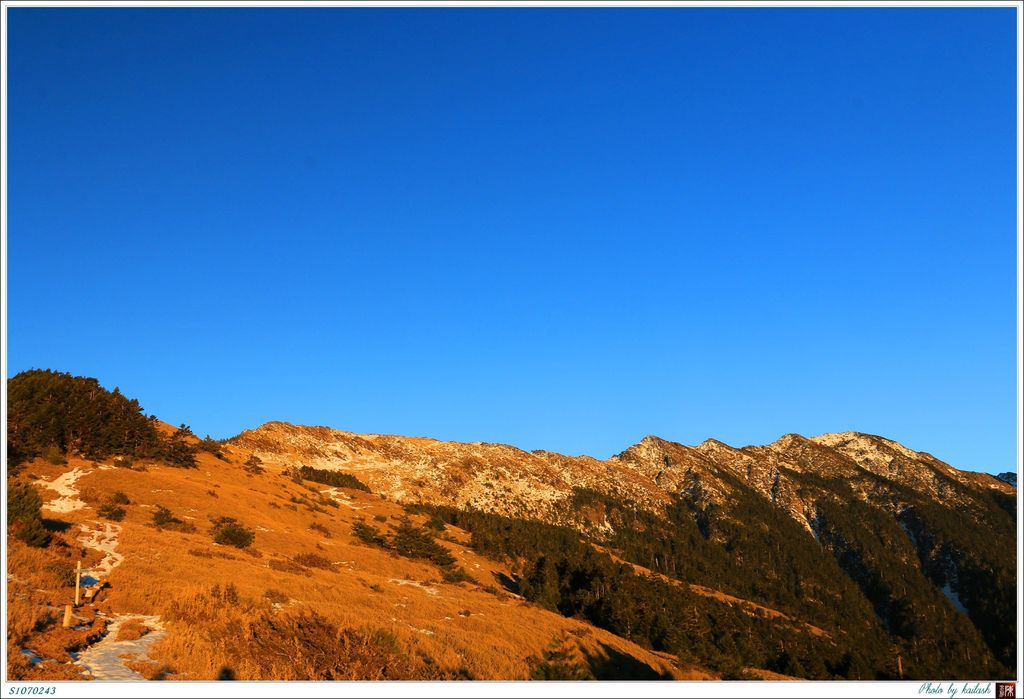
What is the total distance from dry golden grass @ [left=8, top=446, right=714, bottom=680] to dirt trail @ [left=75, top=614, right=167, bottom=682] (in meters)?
0.49

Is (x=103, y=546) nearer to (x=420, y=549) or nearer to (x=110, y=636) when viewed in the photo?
(x=110, y=636)

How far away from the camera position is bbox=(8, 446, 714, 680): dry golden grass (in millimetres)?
20578

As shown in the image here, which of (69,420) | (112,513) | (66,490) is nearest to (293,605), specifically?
(112,513)

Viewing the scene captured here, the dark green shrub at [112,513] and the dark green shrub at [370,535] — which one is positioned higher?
the dark green shrub at [112,513]

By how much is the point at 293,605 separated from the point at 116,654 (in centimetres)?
775

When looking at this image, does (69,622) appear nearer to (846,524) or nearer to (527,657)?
(527,657)

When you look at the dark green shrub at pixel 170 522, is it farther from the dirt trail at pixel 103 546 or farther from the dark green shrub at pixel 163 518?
the dirt trail at pixel 103 546

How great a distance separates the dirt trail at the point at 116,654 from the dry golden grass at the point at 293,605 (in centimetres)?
49

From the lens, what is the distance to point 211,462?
64.4 m

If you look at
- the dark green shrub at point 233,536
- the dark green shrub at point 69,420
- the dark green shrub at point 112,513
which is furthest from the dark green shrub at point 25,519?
the dark green shrub at point 69,420

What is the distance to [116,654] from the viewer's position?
60.6 feet

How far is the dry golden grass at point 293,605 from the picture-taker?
20.6m

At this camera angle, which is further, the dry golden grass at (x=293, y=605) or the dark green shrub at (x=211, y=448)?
the dark green shrub at (x=211, y=448)

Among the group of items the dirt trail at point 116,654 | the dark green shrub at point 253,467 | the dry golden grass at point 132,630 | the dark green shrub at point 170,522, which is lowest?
the dirt trail at point 116,654
